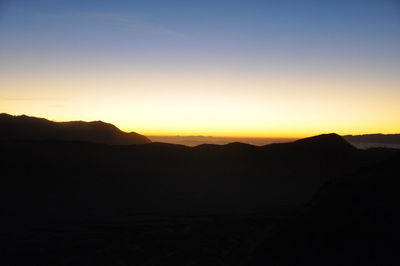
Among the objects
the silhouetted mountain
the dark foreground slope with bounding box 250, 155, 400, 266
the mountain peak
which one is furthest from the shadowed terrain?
the silhouetted mountain

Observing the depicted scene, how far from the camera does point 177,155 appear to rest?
7838 centimetres

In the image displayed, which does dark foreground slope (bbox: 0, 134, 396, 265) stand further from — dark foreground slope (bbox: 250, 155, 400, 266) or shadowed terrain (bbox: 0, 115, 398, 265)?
dark foreground slope (bbox: 250, 155, 400, 266)

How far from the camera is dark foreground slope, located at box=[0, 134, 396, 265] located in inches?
1227

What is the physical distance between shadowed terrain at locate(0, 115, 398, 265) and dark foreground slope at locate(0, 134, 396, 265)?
149 mm

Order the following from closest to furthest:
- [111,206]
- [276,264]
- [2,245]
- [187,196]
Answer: [276,264] → [2,245] → [111,206] → [187,196]

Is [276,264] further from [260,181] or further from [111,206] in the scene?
[260,181]

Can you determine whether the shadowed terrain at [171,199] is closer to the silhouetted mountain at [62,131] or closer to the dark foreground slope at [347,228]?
the dark foreground slope at [347,228]

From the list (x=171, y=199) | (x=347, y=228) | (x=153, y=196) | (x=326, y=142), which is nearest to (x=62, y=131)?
(x=153, y=196)

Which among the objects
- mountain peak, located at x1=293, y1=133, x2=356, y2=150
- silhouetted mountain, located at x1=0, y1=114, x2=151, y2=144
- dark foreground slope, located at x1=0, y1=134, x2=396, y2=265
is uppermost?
silhouetted mountain, located at x1=0, y1=114, x2=151, y2=144

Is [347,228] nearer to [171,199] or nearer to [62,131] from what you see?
[171,199]

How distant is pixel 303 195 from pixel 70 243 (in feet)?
133

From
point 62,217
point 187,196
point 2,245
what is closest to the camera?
point 2,245

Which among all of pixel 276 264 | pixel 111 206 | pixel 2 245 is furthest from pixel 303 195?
pixel 276 264

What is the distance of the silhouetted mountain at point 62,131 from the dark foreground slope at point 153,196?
162 ft
